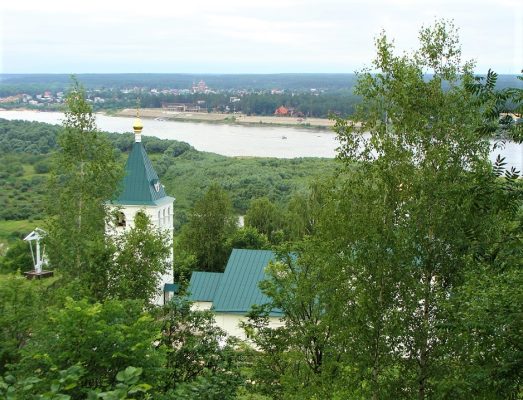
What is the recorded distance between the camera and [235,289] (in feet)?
57.9

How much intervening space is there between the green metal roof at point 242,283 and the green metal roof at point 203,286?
395 mm

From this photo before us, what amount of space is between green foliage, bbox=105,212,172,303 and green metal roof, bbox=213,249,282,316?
6.50 m

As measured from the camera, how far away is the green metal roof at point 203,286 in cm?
1825

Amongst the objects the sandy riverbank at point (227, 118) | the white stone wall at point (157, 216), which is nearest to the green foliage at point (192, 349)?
the white stone wall at point (157, 216)

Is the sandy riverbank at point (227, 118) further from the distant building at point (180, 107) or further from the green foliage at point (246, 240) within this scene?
the green foliage at point (246, 240)

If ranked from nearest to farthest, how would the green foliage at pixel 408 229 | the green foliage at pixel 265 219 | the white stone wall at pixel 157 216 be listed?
the green foliage at pixel 408 229, the white stone wall at pixel 157 216, the green foliage at pixel 265 219

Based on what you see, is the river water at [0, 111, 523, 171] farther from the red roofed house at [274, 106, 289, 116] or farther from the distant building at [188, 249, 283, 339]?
the distant building at [188, 249, 283, 339]

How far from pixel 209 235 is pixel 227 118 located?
72544mm

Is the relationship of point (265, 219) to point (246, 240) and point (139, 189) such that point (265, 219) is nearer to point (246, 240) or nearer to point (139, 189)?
point (246, 240)

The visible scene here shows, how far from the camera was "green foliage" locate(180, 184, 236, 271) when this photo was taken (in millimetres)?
24625

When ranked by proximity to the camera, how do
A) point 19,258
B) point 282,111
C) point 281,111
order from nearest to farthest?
point 19,258, point 282,111, point 281,111

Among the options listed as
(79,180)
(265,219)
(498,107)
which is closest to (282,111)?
(265,219)

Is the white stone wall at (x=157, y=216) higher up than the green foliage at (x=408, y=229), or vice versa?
the green foliage at (x=408, y=229)

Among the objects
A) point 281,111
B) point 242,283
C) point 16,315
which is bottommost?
point 281,111
